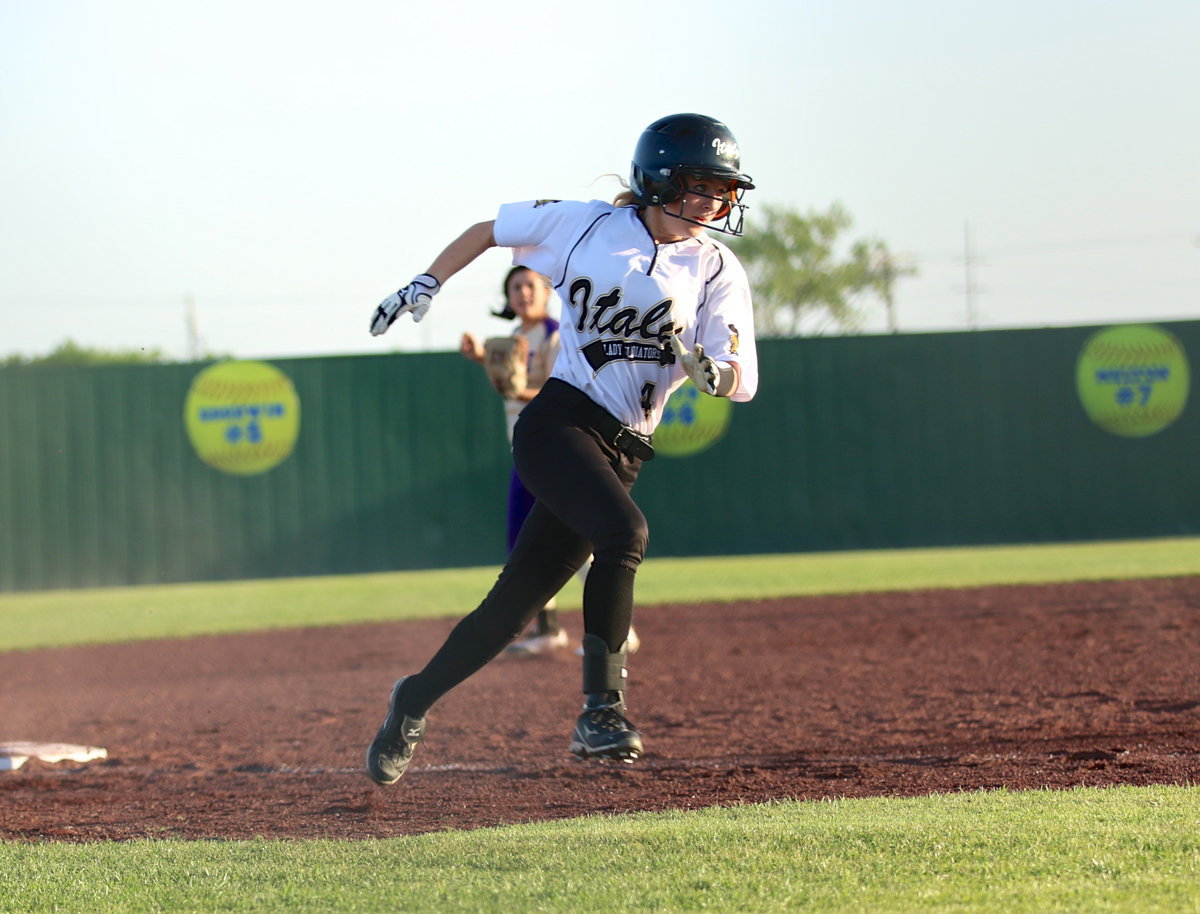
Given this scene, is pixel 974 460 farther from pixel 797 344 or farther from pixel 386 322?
pixel 386 322

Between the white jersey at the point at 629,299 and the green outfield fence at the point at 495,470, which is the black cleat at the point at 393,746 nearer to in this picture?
the white jersey at the point at 629,299

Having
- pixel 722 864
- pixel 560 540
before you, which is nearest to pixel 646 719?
pixel 560 540

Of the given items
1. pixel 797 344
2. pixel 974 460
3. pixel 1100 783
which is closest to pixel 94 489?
pixel 797 344

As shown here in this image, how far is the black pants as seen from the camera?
11.5 ft

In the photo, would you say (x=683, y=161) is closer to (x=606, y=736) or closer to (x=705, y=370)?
(x=705, y=370)

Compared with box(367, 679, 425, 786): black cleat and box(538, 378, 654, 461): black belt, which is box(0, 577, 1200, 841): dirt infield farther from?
box(538, 378, 654, 461): black belt

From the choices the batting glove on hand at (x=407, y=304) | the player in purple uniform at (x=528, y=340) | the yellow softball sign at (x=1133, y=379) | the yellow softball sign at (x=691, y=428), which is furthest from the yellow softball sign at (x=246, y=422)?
the batting glove on hand at (x=407, y=304)

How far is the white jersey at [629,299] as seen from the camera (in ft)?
12.1

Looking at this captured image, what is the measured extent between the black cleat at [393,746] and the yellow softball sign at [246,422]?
37.2 feet

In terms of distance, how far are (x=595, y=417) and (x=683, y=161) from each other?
0.76 m

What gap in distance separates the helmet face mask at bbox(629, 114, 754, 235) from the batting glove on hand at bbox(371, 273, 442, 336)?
2.19 feet

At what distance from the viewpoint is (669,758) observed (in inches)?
186

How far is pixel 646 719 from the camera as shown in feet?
18.6

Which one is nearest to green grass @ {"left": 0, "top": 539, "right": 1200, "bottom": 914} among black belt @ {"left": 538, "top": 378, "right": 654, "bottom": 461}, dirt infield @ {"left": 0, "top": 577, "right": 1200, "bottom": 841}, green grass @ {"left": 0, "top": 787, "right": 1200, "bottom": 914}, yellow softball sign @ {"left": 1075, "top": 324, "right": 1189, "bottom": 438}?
green grass @ {"left": 0, "top": 787, "right": 1200, "bottom": 914}
